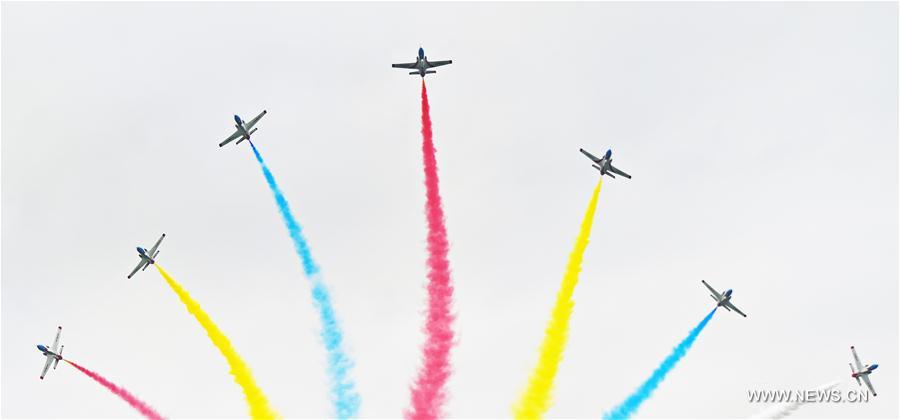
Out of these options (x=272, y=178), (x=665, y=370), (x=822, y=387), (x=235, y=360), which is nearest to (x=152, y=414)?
(x=235, y=360)

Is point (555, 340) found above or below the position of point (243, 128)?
below

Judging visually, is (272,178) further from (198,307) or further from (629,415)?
(629,415)

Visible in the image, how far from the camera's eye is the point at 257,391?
251 feet

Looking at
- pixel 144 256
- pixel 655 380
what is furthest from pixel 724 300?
pixel 144 256

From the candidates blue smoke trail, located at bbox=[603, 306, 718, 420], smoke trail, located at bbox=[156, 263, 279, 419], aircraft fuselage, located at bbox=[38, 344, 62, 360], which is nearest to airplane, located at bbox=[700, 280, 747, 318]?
blue smoke trail, located at bbox=[603, 306, 718, 420]

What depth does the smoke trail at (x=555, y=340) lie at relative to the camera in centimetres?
7325

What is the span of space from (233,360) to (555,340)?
3018cm

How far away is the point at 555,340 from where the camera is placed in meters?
75.4

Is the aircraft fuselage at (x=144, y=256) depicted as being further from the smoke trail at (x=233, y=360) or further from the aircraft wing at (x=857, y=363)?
the aircraft wing at (x=857, y=363)

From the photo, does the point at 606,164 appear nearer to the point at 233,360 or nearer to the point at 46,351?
the point at 233,360

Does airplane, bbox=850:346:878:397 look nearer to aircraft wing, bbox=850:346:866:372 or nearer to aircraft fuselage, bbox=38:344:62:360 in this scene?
aircraft wing, bbox=850:346:866:372

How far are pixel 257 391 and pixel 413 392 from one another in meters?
14.9

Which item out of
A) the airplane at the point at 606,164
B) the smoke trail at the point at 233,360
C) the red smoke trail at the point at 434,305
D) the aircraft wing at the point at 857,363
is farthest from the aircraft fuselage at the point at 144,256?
the aircraft wing at the point at 857,363

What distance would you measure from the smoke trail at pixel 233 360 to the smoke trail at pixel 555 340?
23.2 m
